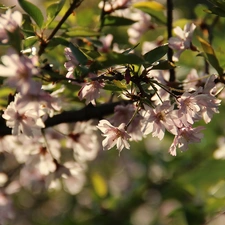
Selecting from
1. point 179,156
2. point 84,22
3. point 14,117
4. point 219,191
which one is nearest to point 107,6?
point 84,22

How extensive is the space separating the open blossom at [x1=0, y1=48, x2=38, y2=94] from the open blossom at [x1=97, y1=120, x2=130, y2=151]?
272 mm

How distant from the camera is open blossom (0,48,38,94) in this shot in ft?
2.79

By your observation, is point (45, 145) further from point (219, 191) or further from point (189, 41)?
point (219, 191)

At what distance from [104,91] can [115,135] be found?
27cm

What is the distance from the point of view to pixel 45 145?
4.57 feet

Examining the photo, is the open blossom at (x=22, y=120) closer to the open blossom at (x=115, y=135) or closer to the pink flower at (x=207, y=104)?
the open blossom at (x=115, y=135)

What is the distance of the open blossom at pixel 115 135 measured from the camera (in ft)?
3.53

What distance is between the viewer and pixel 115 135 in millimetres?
1092

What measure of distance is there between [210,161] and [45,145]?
2.17 feet

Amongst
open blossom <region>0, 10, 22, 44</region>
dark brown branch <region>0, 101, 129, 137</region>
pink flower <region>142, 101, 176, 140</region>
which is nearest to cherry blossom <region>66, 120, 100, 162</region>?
dark brown branch <region>0, 101, 129, 137</region>

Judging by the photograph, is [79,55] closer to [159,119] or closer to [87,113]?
[159,119]

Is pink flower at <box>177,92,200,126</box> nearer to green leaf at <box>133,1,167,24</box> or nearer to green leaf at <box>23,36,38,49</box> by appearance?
green leaf at <box>23,36,38,49</box>

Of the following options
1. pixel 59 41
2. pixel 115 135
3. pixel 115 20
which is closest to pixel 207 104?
pixel 115 135

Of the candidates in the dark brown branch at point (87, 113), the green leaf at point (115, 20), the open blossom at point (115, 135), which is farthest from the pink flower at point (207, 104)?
the green leaf at point (115, 20)
